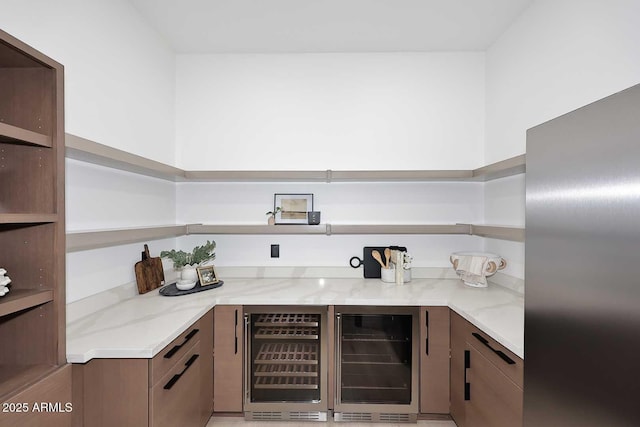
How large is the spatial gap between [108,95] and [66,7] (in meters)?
0.45

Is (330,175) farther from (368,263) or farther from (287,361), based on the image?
(287,361)

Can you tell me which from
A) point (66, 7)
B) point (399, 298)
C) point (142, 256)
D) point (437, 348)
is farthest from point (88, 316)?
point (437, 348)

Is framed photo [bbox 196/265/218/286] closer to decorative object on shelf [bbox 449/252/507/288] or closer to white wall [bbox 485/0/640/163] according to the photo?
decorative object on shelf [bbox 449/252/507/288]

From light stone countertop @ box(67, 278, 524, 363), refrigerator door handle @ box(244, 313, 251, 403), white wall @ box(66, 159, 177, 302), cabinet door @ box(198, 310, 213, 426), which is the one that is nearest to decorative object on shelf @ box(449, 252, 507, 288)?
light stone countertop @ box(67, 278, 524, 363)

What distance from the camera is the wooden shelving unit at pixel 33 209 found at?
1.15m

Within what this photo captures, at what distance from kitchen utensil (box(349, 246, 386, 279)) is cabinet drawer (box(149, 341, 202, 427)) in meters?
1.42

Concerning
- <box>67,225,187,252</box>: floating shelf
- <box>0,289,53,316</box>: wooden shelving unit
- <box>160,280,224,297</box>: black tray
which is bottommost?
<box>160,280,224,297</box>: black tray

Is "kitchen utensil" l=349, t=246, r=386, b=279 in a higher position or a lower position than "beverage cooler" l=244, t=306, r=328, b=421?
higher

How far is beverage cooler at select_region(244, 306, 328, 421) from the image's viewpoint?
83.8 inches

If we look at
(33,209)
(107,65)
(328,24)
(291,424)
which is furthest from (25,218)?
(328,24)

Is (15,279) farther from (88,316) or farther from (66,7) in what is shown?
(66,7)

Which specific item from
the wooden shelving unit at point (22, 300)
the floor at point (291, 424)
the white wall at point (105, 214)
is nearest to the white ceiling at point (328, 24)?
the white wall at point (105, 214)

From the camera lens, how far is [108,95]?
188 centimetres

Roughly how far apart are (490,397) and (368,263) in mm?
1297
